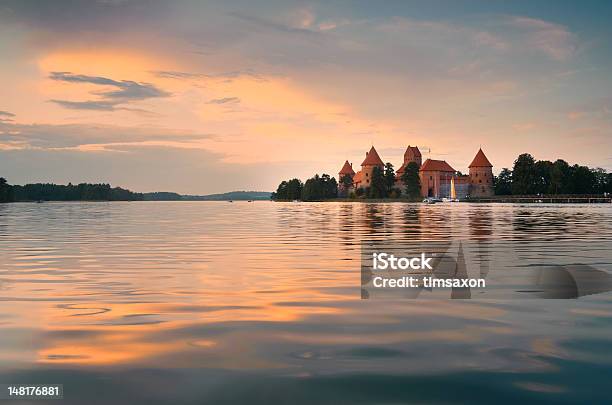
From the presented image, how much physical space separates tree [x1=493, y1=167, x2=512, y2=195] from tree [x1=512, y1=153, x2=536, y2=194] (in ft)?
65.3

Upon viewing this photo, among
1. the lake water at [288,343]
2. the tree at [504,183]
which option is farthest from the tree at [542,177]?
the lake water at [288,343]

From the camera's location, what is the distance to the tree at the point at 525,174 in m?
156

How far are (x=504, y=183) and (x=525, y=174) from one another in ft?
90.9

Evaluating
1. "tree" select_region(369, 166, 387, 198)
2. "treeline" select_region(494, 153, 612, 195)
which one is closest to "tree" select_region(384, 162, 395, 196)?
"tree" select_region(369, 166, 387, 198)

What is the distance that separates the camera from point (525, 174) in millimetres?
156500

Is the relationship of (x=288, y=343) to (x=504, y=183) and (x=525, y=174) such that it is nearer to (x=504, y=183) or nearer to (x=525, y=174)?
(x=525, y=174)

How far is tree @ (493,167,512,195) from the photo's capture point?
178750 millimetres

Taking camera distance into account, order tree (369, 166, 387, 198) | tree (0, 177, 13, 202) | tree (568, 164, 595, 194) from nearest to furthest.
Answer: tree (568, 164, 595, 194) < tree (0, 177, 13, 202) < tree (369, 166, 387, 198)

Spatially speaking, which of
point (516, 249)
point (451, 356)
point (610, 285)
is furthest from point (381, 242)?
point (451, 356)

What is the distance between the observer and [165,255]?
18.6 metres

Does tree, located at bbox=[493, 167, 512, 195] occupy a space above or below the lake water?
above

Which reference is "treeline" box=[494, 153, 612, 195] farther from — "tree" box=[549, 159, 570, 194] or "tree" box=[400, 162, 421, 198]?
"tree" box=[400, 162, 421, 198]

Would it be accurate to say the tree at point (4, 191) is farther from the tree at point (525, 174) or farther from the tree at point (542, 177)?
the tree at point (542, 177)

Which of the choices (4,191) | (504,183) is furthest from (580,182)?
(4,191)
